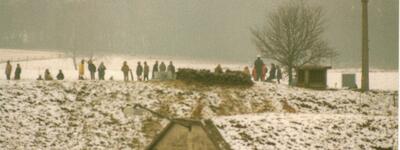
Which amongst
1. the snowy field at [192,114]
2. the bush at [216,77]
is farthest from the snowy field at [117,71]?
the bush at [216,77]

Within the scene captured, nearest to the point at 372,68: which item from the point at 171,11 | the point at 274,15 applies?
the point at 274,15

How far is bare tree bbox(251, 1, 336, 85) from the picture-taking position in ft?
126

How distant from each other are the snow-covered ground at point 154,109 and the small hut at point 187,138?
→ 6.59ft

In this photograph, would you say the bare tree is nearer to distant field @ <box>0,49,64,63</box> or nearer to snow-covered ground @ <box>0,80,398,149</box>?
snow-covered ground @ <box>0,80,398,149</box>

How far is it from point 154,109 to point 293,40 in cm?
1770

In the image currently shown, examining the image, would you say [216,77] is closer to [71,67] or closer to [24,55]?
[71,67]

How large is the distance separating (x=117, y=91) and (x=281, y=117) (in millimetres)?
8357

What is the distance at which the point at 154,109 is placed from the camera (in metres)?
24.1

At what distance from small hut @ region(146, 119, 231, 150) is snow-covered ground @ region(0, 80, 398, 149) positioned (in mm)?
2007

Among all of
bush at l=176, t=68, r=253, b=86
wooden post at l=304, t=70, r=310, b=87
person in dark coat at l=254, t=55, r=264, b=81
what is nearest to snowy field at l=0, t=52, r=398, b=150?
bush at l=176, t=68, r=253, b=86

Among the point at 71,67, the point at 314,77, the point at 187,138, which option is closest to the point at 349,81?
the point at 314,77

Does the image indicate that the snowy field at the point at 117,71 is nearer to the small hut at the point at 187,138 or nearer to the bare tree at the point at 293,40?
the bare tree at the point at 293,40

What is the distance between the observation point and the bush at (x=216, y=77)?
28594 mm

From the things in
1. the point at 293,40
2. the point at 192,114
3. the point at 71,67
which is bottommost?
the point at 192,114
